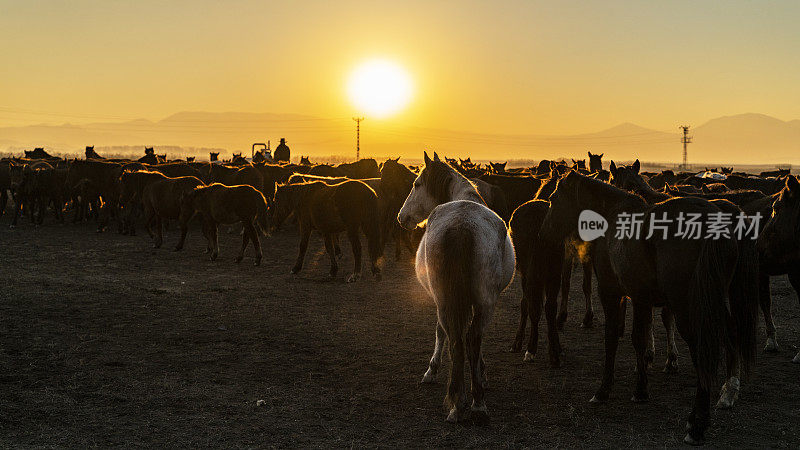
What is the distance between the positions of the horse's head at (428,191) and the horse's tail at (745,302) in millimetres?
3274

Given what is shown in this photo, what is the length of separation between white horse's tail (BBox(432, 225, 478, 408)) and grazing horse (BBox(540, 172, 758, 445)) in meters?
1.61

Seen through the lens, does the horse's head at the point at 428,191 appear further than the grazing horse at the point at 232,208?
No

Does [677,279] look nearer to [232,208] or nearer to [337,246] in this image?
[337,246]

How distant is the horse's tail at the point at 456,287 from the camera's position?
5.73 m

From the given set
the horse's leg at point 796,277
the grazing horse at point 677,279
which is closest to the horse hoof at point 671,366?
the grazing horse at point 677,279

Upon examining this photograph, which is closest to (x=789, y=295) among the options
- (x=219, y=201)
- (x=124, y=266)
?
(x=219, y=201)

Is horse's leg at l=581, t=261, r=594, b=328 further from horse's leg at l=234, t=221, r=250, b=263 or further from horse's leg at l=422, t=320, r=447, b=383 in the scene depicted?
horse's leg at l=234, t=221, r=250, b=263

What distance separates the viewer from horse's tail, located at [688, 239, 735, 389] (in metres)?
5.47

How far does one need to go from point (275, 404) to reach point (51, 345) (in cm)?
370

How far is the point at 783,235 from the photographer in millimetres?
7328

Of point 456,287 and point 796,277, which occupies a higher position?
point 456,287

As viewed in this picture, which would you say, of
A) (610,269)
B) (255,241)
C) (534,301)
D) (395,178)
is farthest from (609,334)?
(255,241)

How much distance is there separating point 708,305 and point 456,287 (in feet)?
6.98

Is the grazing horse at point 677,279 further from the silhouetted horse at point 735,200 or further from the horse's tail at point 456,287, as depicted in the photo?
the horse's tail at point 456,287
